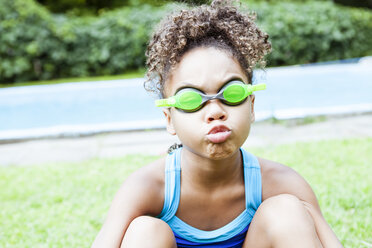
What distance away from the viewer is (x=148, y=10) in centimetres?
1290

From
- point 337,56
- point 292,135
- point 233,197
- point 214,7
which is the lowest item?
point 337,56

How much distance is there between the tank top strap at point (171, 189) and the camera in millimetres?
2016

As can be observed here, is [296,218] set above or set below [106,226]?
above

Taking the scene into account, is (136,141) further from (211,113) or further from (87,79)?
(87,79)

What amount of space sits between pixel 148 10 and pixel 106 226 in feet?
38.8

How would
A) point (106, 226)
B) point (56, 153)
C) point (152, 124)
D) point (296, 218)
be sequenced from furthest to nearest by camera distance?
point (152, 124)
point (56, 153)
point (106, 226)
point (296, 218)

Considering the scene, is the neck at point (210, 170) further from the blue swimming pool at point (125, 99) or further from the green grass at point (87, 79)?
the green grass at point (87, 79)

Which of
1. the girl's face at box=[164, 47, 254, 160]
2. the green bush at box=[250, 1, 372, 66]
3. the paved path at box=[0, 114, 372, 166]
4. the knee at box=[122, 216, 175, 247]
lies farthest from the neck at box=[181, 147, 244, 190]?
the green bush at box=[250, 1, 372, 66]

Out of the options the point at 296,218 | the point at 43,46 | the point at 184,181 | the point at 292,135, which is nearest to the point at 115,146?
the point at 292,135

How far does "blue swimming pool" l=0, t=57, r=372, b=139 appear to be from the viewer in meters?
8.68

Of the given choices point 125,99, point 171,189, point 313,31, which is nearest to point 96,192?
point 171,189

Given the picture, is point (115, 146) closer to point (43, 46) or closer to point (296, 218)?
point (296, 218)

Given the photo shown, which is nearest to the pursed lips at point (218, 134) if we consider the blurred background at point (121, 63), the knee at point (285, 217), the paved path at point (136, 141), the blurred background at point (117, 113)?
the knee at point (285, 217)

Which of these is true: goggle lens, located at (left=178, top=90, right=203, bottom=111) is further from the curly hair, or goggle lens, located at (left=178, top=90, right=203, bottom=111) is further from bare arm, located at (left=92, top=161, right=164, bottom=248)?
bare arm, located at (left=92, top=161, right=164, bottom=248)
